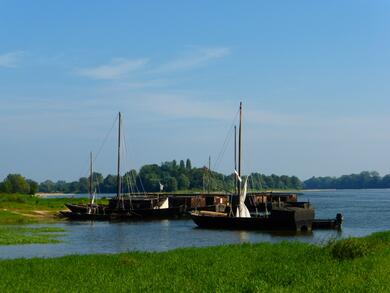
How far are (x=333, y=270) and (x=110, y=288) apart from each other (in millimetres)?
9795

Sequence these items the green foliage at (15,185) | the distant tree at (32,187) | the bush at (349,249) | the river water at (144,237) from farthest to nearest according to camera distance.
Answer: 1. the distant tree at (32,187)
2. the green foliage at (15,185)
3. the river water at (144,237)
4. the bush at (349,249)

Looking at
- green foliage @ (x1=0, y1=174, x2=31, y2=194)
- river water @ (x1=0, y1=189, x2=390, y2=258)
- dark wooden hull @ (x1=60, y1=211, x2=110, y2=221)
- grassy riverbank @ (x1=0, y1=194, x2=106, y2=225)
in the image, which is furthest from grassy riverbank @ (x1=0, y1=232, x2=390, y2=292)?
green foliage @ (x1=0, y1=174, x2=31, y2=194)

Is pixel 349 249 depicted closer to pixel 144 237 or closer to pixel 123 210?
pixel 144 237

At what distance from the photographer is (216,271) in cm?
2762

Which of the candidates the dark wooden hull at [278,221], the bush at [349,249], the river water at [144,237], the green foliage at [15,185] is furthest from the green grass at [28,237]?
the green foliage at [15,185]

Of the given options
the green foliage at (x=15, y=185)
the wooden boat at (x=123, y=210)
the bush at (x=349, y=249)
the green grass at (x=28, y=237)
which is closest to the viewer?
the bush at (x=349, y=249)

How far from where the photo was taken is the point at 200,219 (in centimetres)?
7044

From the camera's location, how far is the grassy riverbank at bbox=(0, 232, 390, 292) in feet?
76.1

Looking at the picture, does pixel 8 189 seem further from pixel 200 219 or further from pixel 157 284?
pixel 157 284

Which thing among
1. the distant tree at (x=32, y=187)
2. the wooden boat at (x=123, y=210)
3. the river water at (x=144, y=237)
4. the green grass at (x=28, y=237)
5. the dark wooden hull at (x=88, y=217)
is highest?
the distant tree at (x=32, y=187)

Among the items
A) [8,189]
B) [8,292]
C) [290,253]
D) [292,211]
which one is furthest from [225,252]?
[8,189]

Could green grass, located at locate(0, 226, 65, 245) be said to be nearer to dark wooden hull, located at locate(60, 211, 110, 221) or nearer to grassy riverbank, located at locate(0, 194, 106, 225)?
grassy riverbank, located at locate(0, 194, 106, 225)

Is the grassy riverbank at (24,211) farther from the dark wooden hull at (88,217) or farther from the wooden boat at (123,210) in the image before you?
the wooden boat at (123,210)

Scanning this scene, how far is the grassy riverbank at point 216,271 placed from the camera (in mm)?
23188
